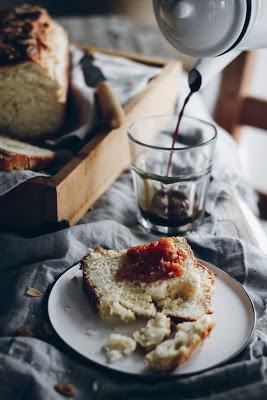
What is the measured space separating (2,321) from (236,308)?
0.48m

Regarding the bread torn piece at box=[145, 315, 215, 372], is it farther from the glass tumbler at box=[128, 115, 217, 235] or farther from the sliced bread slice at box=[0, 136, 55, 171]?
the sliced bread slice at box=[0, 136, 55, 171]

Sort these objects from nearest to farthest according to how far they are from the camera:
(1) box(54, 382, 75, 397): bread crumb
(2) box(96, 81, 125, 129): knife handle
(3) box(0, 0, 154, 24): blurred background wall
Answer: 1. (1) box(54, 382, 75, 397): bread crumb
2. (2) box(96, 81, 125, 129): knife handle
3. (3) box(0, 0, 154, 24): blurred background wall

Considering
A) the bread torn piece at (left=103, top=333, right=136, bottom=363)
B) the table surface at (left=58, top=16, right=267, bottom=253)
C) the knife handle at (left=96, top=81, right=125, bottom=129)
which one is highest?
the knife handle at (left=96, top=81, right=125, bottom=129)

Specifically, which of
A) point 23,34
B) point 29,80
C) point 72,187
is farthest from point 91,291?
point 23,34

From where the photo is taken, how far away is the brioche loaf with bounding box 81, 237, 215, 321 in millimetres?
1100

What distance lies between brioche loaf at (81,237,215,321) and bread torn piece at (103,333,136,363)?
2.2 inches

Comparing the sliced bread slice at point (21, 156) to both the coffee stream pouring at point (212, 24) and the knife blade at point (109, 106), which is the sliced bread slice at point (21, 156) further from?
the coffee stream pouring at point (212, 24)

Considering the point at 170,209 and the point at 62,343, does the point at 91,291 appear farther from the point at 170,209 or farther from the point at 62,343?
the point at 170,209

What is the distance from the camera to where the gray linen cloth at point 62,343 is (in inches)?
38.6

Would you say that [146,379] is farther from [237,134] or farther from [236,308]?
[237,134]

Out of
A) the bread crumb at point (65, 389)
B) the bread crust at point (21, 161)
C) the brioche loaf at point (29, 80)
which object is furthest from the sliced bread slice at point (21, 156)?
the bread crumb at point (65, 389)

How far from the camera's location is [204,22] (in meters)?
1.12

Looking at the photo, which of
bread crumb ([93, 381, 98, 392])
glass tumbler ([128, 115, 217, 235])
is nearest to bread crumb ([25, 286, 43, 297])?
bread crumb ([93, 381, 98, 392])

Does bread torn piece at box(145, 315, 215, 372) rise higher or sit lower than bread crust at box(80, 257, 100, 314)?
higher
